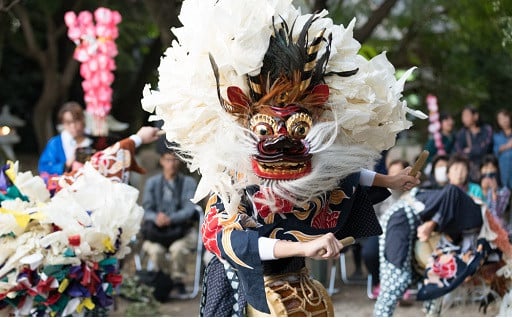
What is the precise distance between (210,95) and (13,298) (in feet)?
6.61

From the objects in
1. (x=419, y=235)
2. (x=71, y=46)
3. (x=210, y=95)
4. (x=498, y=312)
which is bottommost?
(x=498, y=312)

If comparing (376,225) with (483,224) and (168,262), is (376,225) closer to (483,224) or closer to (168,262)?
(483,224)

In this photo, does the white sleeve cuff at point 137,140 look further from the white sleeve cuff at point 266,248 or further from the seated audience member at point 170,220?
the seated audience member at point 170,220

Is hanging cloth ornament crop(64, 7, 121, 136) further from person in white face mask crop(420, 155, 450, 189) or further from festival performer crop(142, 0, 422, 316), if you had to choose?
festival performer crop(142, 0, 422, 316)

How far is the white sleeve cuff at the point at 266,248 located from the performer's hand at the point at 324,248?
172 millimetres

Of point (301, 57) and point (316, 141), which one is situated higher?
point (301, 57)

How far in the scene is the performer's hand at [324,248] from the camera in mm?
3043

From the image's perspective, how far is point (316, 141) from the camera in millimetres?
3293

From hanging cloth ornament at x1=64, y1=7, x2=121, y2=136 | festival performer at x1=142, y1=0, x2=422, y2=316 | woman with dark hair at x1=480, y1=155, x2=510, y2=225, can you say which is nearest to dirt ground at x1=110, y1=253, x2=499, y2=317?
woman with dark hair at x1=480, y1=155, x2=510, y2=225

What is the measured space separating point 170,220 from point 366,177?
420cm

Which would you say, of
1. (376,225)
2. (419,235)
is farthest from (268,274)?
(419,235)

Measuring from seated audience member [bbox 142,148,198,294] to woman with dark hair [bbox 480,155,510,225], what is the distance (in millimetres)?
2774

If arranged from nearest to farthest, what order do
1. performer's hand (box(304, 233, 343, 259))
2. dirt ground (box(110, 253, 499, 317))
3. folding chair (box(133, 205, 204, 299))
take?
1. performer's hand (box(304, 233, 343, 259))
2. dirt ground (box(110, 253, 499, 317))
3. folding chair (box(133, 205, 204, 299))

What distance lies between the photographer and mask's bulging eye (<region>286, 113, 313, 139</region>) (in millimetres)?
3285
